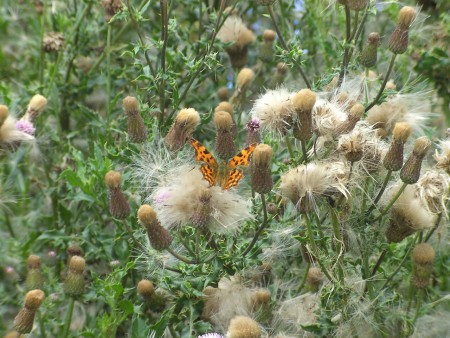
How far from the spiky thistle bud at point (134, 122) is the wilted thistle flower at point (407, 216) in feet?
2.60

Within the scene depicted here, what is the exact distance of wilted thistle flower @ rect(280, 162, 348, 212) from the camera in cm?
245

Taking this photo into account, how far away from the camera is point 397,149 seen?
2512 millimetres

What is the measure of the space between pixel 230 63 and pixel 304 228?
1.24 metres

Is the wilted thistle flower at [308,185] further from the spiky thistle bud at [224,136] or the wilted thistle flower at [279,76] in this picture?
the wilted thistle flower at [279,76]

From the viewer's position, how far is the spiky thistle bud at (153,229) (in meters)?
2.48

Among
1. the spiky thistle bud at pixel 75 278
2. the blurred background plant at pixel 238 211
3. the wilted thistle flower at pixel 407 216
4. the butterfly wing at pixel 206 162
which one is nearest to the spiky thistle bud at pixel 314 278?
the blurred background plant at pixel 238 211

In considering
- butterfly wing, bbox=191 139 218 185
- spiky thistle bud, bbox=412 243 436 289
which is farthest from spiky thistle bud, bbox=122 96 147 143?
Answer: spiky thistle bud, bbox=412 243 436 289

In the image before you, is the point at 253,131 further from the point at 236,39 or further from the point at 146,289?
the point at 236,39

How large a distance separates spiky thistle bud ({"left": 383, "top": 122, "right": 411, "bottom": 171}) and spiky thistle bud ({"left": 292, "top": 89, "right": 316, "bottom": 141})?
0.24 meters

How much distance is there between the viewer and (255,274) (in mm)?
2871

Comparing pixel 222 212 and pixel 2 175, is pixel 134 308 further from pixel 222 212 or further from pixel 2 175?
pixel 2 175

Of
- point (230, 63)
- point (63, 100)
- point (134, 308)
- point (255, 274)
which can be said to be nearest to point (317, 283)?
point (255, 274)

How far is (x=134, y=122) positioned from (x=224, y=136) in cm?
32

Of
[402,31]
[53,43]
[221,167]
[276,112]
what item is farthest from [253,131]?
[53,43]
